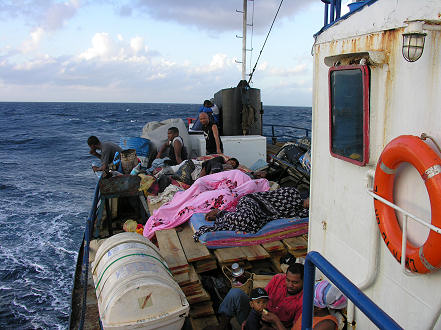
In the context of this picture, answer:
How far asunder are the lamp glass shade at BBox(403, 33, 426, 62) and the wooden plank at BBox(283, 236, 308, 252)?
10.9 feet

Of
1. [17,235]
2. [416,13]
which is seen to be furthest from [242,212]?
[17,235]

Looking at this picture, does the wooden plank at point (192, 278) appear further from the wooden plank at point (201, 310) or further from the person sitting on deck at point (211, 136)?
the person sitting on deck at point (211, 136)

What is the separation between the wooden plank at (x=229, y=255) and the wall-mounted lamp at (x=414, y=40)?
3.25m

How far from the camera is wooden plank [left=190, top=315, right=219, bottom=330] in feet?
12.3

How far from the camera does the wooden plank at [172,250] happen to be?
169 inches

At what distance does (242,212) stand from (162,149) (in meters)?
5.84

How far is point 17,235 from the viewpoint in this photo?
10.4 metres

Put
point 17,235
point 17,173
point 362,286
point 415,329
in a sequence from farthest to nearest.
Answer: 1. point 17,173
2. point 17,235
3. point 362,286
4. point 415,329

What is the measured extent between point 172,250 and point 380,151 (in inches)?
121

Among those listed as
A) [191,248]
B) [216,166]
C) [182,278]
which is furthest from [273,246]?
[216,166]

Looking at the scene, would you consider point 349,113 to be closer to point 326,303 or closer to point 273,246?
point 326,303

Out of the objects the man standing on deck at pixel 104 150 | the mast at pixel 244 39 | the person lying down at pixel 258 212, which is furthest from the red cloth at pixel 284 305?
the mast at pixel 244 39

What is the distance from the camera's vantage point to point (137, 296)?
303cm

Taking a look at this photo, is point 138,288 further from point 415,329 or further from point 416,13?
point 416,13
